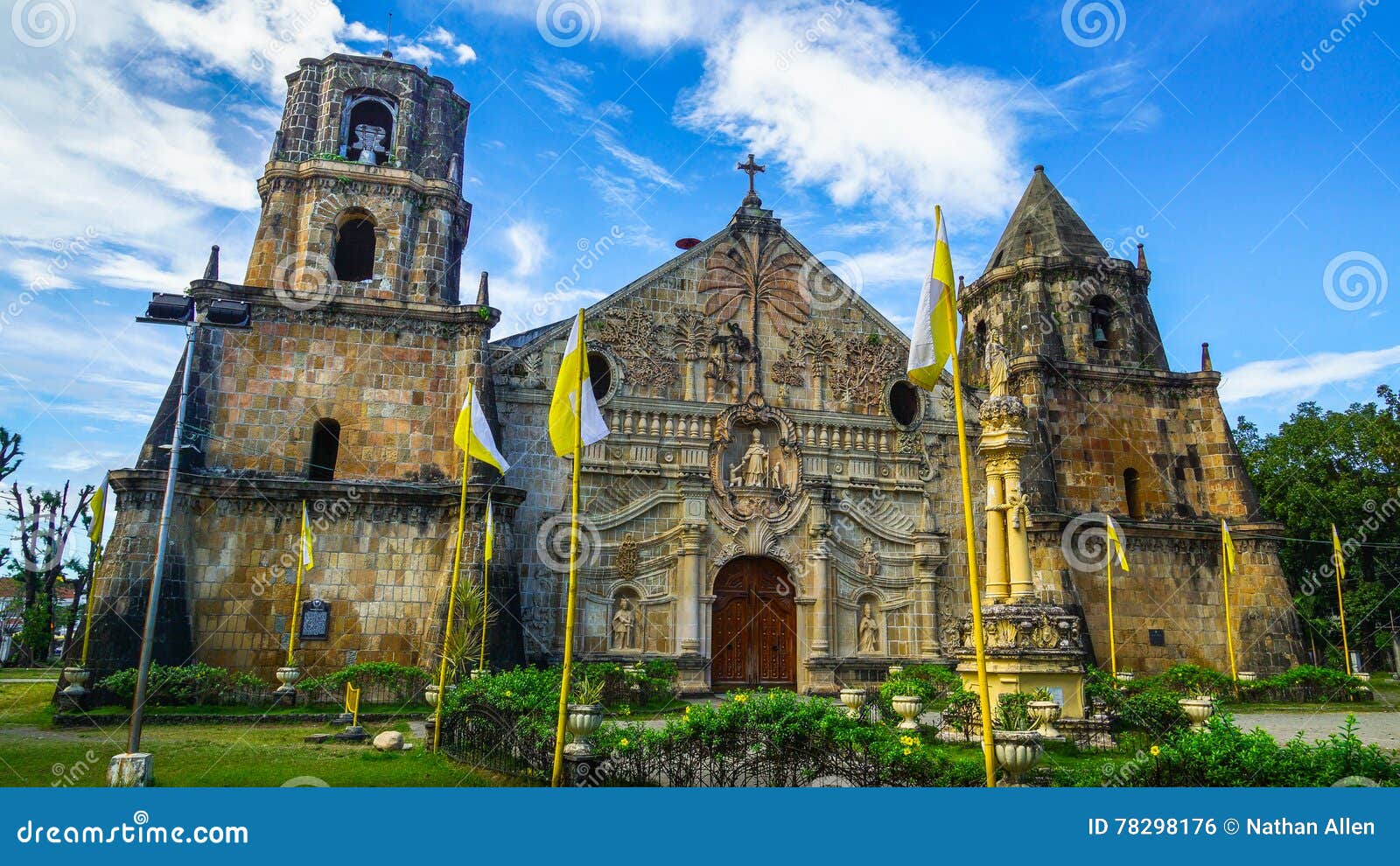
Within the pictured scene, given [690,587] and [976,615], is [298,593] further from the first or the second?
[976,615]

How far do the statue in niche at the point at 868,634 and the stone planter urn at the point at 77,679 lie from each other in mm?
15741

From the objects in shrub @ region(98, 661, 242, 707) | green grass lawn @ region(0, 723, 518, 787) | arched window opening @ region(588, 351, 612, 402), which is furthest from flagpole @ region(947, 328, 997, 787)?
shrub @ region(98, 661, 242, 707)

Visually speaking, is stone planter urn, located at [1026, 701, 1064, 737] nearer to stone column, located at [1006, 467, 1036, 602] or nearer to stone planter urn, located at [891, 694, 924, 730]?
stone planter urn, located at [891, 694, 924, 730]

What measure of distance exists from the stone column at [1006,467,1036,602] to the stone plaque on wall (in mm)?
13185

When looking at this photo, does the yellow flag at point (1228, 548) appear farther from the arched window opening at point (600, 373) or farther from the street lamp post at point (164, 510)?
the street lamp post at point (164, 510)

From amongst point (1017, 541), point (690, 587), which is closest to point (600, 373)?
point (690, 587)

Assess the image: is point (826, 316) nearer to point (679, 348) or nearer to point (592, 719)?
point (679, 348)

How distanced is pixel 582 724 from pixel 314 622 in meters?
11.3

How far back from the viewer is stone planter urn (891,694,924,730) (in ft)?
44.7

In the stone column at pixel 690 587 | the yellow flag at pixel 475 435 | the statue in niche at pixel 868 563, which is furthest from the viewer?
the statue in niche at pixel 868 563

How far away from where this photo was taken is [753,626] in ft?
69.8

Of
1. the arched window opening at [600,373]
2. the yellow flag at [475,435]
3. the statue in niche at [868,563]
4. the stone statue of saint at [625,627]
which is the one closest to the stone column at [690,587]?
the stone statue of saint at [625,627]

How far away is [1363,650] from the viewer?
33906mm

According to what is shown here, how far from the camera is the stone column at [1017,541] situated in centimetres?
1416
